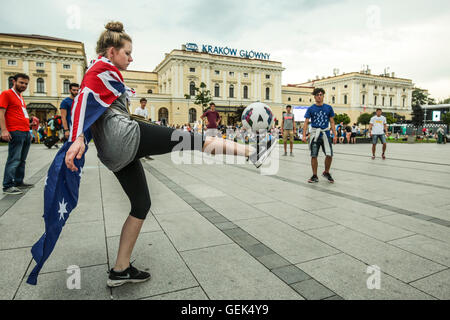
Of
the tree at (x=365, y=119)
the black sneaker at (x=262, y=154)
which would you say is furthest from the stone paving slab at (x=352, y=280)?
the tree at (x=365, y=119)

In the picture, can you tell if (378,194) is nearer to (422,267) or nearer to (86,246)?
(422,267)

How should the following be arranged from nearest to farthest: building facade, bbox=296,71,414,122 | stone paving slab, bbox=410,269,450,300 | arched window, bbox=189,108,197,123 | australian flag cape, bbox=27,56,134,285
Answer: australian flag cape, bbox=27,56,134,285
stone paving slab, bbox=410,269,450,300
arched window, bbox=189,108,197,123
building facade, bbox=296,71,414,122

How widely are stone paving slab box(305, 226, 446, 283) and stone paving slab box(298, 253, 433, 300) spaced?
4.9 inches

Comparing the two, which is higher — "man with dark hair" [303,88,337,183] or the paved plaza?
"man with dark hair" [303,88,337,183]

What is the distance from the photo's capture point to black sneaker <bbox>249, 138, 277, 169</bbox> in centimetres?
253

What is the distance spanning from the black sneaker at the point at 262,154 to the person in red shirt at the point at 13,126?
4577mm

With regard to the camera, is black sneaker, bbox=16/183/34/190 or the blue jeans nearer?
the blue jeans

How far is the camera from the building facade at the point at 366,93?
84.4m

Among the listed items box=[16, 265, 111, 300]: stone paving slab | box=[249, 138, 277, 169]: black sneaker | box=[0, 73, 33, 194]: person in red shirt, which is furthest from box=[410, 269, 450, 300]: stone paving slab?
box=[0, 73, 33, 194]: person in red shirt

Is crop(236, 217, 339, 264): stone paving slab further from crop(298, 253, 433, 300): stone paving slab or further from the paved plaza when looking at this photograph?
crop(298, 253, 433, 300): stone paving slab

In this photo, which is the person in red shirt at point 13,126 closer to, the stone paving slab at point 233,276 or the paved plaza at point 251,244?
the paved plaza at point 251,244

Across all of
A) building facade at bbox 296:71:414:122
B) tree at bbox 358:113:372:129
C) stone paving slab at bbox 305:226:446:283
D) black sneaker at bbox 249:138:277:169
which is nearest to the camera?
stone paving slab at bbox 305:226:446:283

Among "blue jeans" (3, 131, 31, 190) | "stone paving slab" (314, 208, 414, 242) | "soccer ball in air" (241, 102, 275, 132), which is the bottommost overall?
"stone paving slab" (314, 208, 414, 242)

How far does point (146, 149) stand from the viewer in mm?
2061
